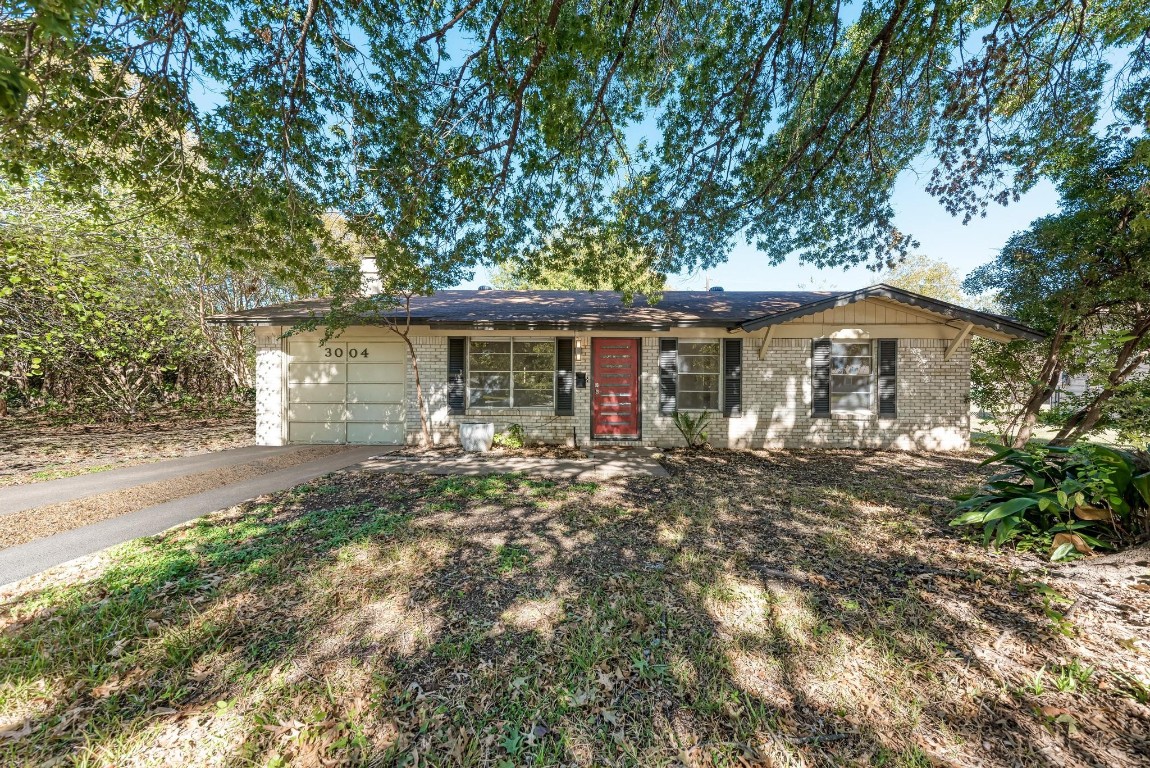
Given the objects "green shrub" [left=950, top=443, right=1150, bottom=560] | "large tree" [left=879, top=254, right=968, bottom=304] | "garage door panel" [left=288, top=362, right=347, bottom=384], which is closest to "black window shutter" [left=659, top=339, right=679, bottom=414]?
"green shrub" [left=950, top=443, right=1150, bottom=560]

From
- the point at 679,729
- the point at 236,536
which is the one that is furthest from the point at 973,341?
the point at 236,536

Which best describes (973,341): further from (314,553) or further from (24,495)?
(24,495)

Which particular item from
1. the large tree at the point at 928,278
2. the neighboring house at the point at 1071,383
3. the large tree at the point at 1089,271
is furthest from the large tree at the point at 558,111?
the large tree at the point at 928,278

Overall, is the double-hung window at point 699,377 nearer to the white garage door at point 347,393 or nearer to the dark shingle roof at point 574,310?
the dark shingle roof at point 574,310

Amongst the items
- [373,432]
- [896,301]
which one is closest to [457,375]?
[373,432]

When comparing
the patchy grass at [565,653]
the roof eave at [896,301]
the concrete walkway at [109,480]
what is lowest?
the patchy grass at [565,653]

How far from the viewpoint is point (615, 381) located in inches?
346

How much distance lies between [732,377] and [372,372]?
26.8ft

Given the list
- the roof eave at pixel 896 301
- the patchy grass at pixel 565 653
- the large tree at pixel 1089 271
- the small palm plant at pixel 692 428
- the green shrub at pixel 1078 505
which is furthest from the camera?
the small palm plant at pixel 692 428

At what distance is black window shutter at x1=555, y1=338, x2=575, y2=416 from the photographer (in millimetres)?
8758

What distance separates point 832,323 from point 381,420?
1031cm

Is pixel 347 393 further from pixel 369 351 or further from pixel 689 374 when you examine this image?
pixel 689 374

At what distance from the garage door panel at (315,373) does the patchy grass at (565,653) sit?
540cm

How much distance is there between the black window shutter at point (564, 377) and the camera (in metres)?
8.76
